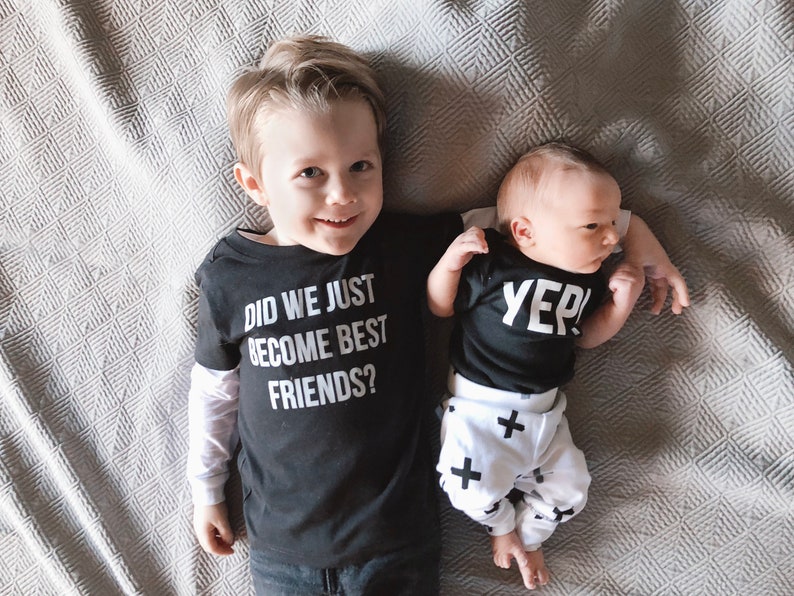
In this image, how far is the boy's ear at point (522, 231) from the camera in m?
0.91

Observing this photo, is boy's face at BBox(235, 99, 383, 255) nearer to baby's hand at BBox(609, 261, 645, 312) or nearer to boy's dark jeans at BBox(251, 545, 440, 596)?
baby's hand at BBox(609, 261, 645, 312)

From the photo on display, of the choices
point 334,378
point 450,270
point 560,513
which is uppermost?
point 450,270

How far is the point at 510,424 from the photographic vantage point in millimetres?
958

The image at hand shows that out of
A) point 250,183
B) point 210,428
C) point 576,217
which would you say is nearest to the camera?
point 576,217

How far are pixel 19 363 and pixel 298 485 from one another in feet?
1.77

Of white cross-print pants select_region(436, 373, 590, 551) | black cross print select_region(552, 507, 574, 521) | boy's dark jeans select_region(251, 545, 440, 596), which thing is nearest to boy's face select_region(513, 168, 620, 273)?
white cross-print pants select_region(436, 373, 590, 551)

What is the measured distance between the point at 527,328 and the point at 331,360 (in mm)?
282

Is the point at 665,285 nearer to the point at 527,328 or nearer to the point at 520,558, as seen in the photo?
the point at 527,328

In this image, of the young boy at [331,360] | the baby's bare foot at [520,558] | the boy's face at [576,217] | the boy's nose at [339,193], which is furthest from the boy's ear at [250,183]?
the baby's bare foot at [520,558]

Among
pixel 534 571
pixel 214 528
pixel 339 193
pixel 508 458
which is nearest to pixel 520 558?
pixel 534 571

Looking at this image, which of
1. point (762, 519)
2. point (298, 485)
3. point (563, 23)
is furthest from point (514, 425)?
point (563, 23)

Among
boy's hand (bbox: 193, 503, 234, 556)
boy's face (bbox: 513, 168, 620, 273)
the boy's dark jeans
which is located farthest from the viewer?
boy's hand (bbox: 193, 503, 234, 556)

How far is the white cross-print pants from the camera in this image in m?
0.96

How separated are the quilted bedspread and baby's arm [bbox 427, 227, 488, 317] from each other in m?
0.11
